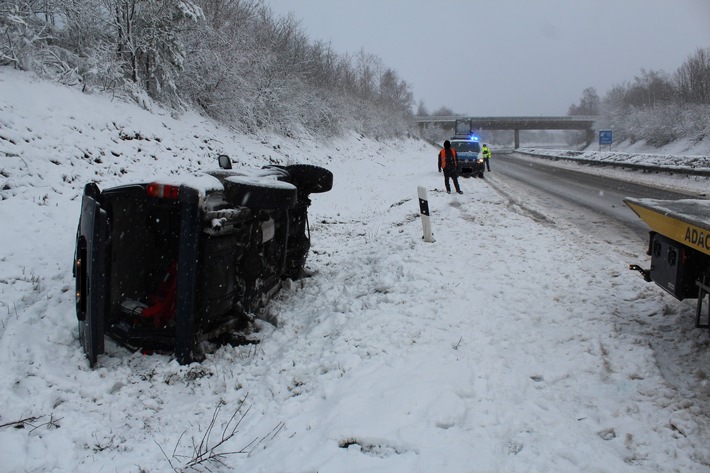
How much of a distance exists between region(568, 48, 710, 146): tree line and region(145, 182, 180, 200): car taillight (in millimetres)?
46544

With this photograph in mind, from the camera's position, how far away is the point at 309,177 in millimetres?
6746

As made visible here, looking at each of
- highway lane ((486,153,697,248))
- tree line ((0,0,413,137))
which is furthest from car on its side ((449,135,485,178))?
tree line ((0,0,413,137))

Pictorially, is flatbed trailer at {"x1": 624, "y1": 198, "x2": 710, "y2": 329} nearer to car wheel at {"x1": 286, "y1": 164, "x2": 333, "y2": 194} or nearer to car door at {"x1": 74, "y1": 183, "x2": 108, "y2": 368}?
car wheel at {"x1": 286, "y1": 164, "x2": 333, "y2": 194}

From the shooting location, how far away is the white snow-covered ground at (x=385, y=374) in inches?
118

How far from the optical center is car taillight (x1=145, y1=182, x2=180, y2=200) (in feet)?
13.6

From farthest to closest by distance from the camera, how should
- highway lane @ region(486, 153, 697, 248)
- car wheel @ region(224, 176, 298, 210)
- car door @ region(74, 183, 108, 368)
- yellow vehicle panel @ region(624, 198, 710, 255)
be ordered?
highway lane @ region(486, 153, 697, 248) → car wheel @ region(224, 176, 298, 210) → car door @ region(74, 183, 108, 368) → yellow vehicle panel @ region(624, 198, 710, 255)

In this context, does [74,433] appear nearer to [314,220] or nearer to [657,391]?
[657,391]

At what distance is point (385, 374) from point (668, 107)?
54.0 m

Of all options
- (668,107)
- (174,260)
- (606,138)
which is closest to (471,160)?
(174,260)

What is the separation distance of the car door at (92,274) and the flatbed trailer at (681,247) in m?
4.84

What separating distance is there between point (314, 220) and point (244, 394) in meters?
8.10

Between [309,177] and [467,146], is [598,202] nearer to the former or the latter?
[467,146]

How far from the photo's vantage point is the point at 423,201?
8805mm

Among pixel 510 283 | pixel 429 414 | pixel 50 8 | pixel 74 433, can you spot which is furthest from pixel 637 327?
pixel 50 8
